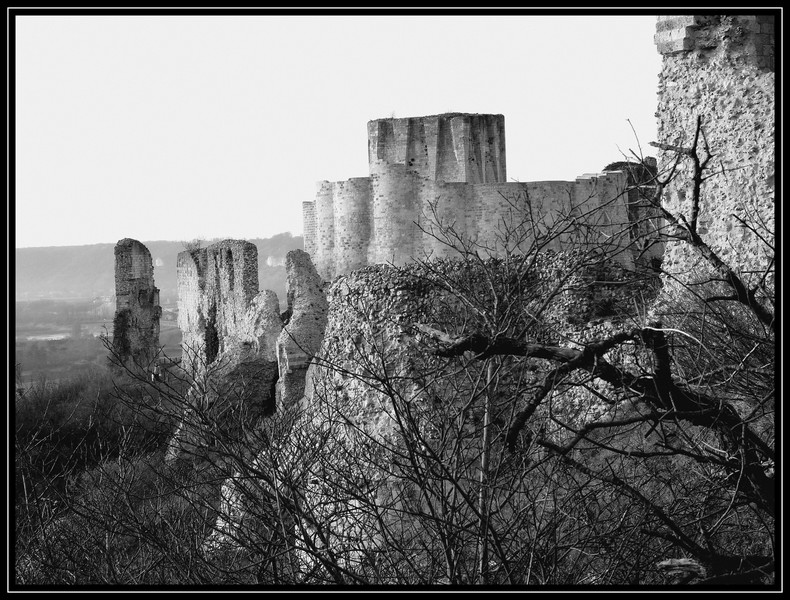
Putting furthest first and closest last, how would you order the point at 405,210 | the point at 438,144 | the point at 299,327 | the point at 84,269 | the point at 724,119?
1. the point at 438,144
2. the point at 84,269
3. the point at 405,210
4. the point at 299,327
5. the point at 724,119

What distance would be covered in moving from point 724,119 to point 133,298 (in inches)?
762

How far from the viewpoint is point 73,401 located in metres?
21.7

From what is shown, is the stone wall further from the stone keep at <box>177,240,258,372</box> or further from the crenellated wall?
the stone keep at <box>177,240,258,372</box>

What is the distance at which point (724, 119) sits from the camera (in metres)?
8.62

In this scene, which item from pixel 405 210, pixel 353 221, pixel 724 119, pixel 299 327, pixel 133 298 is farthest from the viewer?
pixel 353 221

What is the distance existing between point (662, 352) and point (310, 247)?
29.0m

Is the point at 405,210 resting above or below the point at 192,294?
above

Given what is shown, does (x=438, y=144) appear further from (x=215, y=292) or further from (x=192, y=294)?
(x=215, y=292)

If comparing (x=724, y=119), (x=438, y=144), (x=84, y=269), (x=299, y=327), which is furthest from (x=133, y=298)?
(x=724, y=119)

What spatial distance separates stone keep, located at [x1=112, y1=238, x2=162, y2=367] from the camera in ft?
83.4

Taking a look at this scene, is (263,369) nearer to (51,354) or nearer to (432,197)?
(51,354)

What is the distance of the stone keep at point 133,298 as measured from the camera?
25.4 metres
